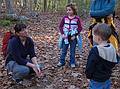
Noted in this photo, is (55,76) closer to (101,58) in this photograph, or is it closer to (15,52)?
(15,52)

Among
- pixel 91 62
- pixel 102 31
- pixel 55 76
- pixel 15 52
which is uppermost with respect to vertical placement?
pixel 102 31

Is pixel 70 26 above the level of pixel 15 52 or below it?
above

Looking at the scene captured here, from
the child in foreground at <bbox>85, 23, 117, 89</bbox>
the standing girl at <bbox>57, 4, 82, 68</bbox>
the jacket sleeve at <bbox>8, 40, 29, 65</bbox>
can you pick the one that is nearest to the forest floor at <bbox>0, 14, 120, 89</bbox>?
the jacket sleeve at <bbox>8, 40, 29, 65</bbox>

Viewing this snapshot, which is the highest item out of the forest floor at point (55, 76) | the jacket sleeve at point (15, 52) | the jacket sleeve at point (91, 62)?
the jacket sleeve at point (91, 62)

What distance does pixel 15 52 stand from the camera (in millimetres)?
6121

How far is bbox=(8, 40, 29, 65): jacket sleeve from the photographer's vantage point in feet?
20.1

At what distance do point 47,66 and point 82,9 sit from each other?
1339 cm

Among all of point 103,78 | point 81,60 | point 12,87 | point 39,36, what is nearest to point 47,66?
point 81,60

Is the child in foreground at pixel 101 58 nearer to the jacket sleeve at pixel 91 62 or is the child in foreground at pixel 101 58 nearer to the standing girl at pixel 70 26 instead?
the jacket sleeve at pixel 91 62

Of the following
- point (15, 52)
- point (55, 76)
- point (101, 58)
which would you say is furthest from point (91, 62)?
point (55, 76)

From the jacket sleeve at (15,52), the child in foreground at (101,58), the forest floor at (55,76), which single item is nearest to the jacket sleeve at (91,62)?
the child in foreground at (101,58)

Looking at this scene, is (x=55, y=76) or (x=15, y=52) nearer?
(x=15, y=52)

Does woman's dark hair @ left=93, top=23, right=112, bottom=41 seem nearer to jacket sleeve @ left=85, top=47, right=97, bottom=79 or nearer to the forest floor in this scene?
jacket sleeve @ left=85, top=47, right=97, bottom=79

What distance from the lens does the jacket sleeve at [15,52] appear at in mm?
6113
